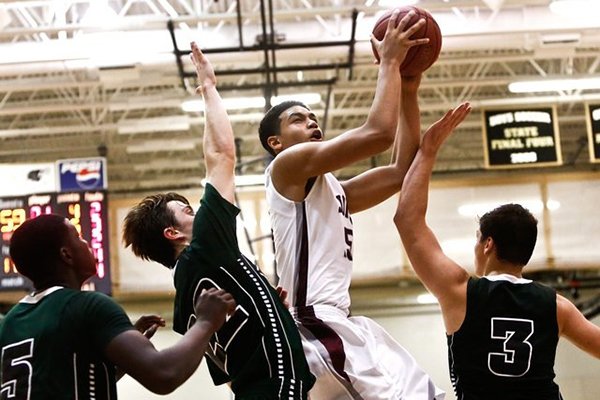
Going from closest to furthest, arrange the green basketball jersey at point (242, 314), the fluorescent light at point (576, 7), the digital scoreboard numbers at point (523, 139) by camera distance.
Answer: the green basketball jersey at point (242, 314) < the fluorescent light at point (576, 7) < the digital scoreboard numbers at point (523, 139)

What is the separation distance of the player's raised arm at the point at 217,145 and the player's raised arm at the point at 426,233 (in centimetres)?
73

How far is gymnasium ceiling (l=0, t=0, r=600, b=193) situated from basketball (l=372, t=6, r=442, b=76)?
22.3 ft

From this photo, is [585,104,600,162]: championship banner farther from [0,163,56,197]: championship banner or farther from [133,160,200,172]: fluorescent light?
[133,160,200,172]: fluorescent light

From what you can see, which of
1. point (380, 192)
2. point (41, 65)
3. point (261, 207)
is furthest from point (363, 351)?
point (261, 207)

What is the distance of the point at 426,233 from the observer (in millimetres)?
4020

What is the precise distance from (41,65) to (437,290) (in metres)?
10.5

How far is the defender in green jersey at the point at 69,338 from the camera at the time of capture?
304cm

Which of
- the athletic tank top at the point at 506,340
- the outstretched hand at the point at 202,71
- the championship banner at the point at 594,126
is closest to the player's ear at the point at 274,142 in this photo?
the outstretched hand at the point at 202,71

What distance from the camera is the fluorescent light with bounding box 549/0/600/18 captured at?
36.4ft

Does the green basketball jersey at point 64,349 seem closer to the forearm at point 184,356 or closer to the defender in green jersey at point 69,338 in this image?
the defender in green jersey at point 69,338

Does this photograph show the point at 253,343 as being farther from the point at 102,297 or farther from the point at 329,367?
the point at 102,297

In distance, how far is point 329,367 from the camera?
3793mm

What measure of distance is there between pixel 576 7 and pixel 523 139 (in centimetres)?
313

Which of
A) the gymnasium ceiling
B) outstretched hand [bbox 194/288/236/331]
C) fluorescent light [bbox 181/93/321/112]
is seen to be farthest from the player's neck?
fluorescent light [bbox 181/93/321/112]
